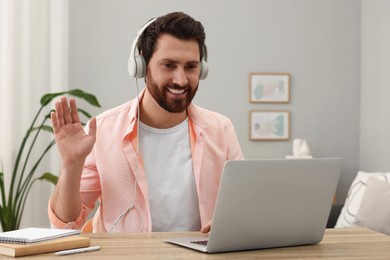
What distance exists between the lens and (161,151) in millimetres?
2279

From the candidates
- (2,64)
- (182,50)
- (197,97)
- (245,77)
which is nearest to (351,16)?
(245,77)

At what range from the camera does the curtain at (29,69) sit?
421 centimetres

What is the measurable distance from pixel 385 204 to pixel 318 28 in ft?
6.14

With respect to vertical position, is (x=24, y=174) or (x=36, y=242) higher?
(x=36, y=242)

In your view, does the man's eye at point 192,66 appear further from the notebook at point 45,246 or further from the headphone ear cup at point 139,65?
the notebook at point 45,246

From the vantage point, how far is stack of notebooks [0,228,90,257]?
1464mm

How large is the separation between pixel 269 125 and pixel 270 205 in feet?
11.3

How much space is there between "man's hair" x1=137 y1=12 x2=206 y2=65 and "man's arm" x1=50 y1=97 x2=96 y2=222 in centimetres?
49

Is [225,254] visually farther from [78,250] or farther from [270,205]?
[78,250]

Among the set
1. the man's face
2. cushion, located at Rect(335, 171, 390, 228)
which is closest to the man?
the man's face

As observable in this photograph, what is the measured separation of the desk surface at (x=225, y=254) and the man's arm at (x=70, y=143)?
0.25 metres

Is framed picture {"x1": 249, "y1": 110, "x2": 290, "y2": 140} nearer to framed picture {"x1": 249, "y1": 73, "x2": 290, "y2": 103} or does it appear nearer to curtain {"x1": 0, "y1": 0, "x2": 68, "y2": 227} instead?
framed picture {"x1": 249, "y1": 73, "x2": 290, "y2": 103}

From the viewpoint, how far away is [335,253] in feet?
5.17

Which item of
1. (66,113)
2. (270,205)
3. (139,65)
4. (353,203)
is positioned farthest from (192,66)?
(353,203)
